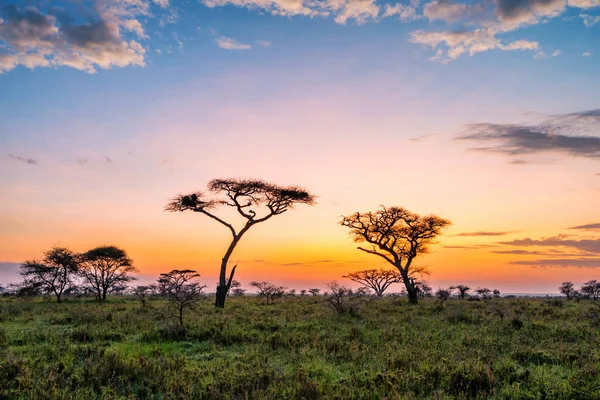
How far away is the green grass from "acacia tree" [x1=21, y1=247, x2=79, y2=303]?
111 ft

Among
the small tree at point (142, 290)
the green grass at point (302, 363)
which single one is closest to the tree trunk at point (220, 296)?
the small tree at point (142, 290)

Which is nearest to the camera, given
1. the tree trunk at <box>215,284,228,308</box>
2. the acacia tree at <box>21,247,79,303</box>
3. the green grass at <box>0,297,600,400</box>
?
the green grass at <box>0,297,600,400</box>

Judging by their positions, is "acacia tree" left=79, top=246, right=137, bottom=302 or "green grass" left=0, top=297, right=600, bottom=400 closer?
"green grass" left=0, top=297, right=600, bottom=400

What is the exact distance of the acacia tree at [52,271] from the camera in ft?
140

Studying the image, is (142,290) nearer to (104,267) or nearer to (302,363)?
(104,267)

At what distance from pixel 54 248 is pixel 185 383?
47424 millimetres

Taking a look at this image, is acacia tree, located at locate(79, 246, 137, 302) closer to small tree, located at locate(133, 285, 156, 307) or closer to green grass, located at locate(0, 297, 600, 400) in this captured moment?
small tree, located at locate(133, 285, 156, 307)

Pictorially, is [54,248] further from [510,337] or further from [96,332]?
[510,337]

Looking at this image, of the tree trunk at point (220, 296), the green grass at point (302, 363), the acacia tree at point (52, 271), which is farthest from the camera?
the acacia tree at point (52, 271)

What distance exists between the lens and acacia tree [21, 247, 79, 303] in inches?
1683

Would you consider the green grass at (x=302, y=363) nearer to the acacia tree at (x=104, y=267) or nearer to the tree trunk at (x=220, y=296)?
the tree trunk at (x=220, y=296)

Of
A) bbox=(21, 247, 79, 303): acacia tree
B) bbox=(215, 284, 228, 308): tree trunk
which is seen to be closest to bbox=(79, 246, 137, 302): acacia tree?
bbox=(21, 247, 79, 303): acacia tree

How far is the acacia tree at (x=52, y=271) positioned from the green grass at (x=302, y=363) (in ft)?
111

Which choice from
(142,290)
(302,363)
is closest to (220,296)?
(142,290)
